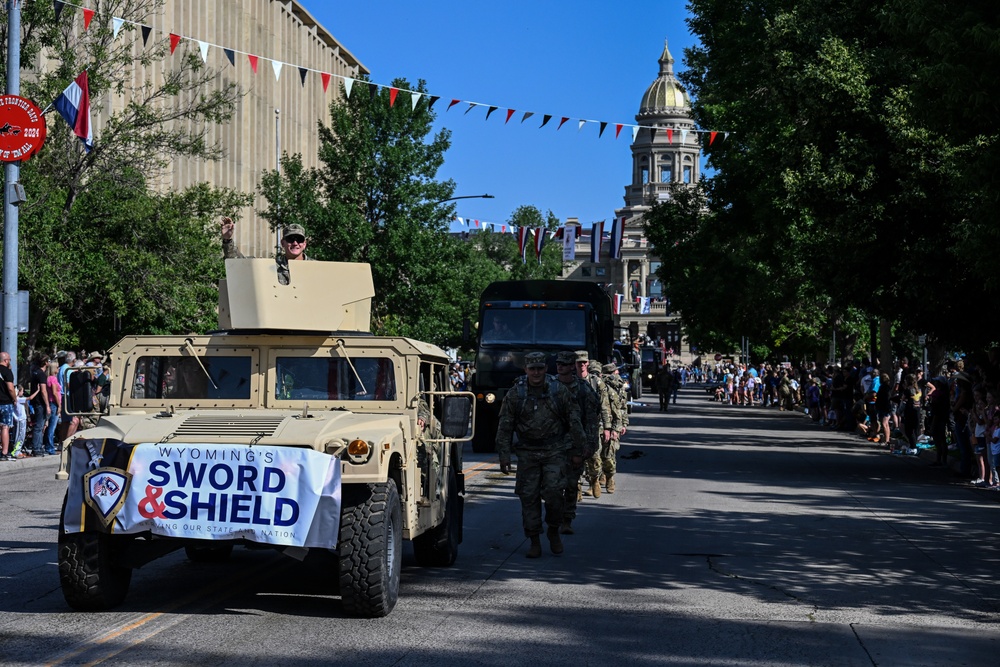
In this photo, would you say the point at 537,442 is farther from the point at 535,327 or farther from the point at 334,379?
the point at 535,327

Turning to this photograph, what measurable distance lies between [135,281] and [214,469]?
25.8 metres

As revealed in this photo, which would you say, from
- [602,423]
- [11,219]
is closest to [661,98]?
[11,219]

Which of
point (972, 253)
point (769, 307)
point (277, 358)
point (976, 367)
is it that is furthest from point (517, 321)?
point (769, 307)

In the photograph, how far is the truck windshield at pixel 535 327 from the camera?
2470 cm

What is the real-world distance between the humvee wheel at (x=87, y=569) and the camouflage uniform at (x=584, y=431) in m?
4.39

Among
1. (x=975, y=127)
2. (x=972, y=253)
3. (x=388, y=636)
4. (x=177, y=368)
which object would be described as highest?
(x=975, y=127)

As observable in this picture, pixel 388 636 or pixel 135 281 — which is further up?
pixel 135 281

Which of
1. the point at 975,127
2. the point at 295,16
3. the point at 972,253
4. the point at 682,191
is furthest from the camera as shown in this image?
the point at 295,16

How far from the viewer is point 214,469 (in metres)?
8.04

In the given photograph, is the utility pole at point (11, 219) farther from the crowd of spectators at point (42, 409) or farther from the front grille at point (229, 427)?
the front grille at point (229, 427)

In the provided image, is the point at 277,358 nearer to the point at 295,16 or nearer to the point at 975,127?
the point at 975,127

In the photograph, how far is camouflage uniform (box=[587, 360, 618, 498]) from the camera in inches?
626

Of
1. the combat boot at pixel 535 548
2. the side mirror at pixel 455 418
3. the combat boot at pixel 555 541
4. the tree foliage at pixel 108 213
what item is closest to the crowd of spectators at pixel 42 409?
the tree foliage at pixel 108 213

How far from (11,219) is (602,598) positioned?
18.3m
